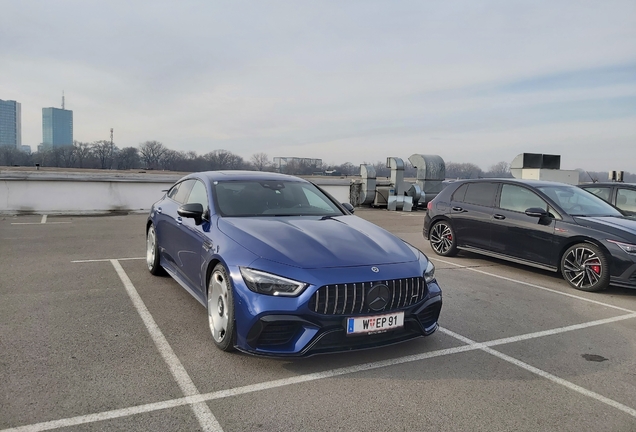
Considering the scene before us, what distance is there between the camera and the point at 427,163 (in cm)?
1972

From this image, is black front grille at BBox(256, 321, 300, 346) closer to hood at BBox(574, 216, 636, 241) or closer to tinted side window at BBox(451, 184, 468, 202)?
hood at BBox(574, 216, 636, 241)

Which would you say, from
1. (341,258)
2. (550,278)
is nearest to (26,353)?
(341,258)

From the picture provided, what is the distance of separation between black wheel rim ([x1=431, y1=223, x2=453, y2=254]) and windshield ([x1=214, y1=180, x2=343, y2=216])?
13.1 ft

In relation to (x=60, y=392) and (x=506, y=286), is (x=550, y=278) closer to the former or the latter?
(x=506, y=286)

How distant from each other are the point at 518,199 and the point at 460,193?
1.26 metres

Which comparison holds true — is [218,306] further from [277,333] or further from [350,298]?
[350,298]

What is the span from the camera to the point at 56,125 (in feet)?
493

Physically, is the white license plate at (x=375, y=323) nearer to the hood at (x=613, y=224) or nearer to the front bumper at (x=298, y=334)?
the front bumper at (x=298, y=334)

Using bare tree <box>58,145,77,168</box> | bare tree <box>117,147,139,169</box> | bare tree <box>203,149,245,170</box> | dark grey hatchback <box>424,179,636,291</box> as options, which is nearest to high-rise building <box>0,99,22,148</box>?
bare tree <box>58,145,77,168</box>

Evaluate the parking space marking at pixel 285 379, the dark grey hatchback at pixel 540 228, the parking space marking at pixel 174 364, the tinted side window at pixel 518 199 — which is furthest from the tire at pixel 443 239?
the parking space marking at pixel 174 364

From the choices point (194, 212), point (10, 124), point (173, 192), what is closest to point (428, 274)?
point (194, 212)

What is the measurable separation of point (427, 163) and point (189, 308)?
53.5 ft

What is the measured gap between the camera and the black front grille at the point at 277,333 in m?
3.27

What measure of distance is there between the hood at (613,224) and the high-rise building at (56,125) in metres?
166
